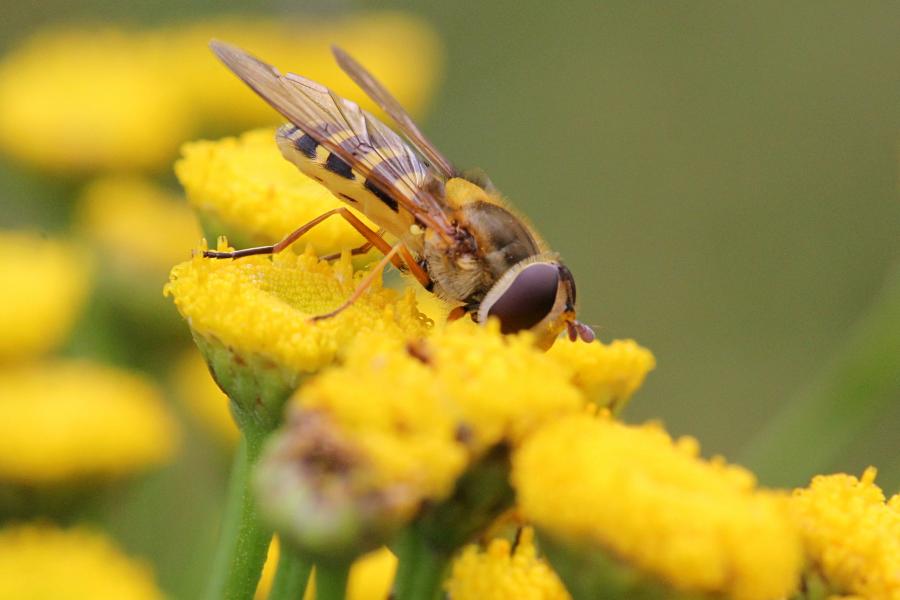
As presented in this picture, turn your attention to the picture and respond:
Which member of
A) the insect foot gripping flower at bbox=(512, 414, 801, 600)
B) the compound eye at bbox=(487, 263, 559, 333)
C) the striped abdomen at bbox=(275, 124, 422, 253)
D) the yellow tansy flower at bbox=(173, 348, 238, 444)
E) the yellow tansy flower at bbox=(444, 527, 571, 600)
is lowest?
the yellow tansy flower at bbox=(173, 348, 238, 444)

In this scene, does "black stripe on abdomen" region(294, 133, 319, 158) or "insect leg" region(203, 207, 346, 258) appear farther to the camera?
"black stripe on abdomen" region(294, 133, 319, 158)

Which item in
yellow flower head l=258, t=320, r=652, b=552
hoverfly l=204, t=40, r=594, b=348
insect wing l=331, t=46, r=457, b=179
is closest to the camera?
yellow flower head l=258, t=320, r=652, b=552

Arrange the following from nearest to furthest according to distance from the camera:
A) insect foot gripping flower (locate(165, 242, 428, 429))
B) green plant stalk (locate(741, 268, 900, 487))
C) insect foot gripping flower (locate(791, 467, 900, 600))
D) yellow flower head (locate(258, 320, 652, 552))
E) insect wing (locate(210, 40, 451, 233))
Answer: yellow flower head (locate(258, 320, 652, 552)) → insect foot gripping flower (locate(791, 467, 900, 600)) → insect foot gripping flower (locate(165, 242, 428, 429)) → insect wing (locate(210, 40, 451, 233)) → green plant stalk (locate(741, 268, 900, 487))

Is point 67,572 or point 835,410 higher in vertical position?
point 835,410

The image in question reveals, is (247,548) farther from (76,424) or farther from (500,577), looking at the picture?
(76,424)

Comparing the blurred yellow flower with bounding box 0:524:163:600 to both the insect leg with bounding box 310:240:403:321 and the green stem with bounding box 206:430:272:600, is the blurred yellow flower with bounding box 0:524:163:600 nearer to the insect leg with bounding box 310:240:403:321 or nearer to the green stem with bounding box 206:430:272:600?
the green stem with bounding box 206:430:272:600

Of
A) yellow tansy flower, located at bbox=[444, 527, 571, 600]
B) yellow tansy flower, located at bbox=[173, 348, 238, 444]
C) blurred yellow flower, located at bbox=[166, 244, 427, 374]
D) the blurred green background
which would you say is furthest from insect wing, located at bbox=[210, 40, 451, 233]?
the blurred green background

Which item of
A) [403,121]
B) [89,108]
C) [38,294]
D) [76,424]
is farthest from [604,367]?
[89,108]

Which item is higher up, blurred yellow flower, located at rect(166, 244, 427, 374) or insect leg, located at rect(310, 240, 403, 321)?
insect leg, located at rect(310, 240, 403, 321)
